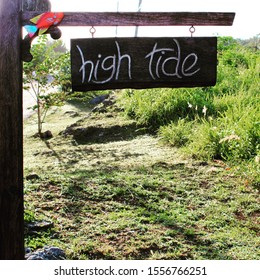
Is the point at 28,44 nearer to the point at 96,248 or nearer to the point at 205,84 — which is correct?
the point at 205,84

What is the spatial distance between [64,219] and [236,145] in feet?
7.70

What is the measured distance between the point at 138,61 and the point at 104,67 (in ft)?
0.67

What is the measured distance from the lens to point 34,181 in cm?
479

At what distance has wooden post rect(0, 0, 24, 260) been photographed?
264cm

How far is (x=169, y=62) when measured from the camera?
8.92 ft

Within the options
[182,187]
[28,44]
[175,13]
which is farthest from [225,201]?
[28,44]


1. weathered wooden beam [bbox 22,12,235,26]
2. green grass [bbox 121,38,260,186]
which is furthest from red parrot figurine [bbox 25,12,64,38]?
green grass [bbox 121,38,260,186]

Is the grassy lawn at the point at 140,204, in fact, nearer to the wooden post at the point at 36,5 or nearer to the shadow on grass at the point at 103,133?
the shadow on grass at the point at 103,133

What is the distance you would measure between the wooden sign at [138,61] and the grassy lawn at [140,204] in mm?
1399

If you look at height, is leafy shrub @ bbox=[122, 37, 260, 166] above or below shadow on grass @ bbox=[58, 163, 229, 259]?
above

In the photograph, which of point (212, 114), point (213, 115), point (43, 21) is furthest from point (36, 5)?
point (212, 114)

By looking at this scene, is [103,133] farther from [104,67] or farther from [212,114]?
[104,67]

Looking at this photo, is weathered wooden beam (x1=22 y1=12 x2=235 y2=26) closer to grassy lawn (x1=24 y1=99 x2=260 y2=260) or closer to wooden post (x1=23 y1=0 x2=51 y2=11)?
wooden post (x1=23 y1=0 x2=51 y2=11)

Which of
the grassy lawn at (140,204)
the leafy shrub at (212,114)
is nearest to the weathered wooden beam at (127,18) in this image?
→ the grassy lawn at (140,204)
